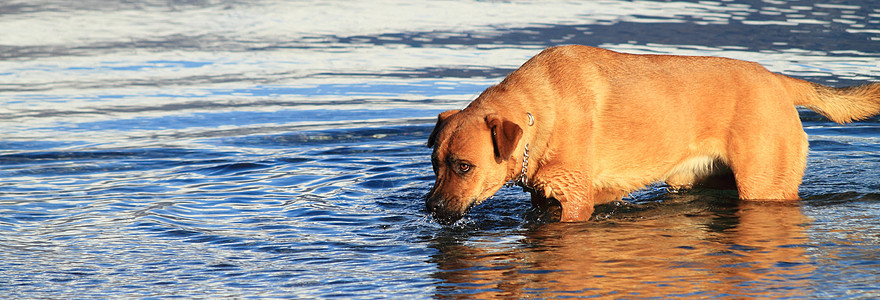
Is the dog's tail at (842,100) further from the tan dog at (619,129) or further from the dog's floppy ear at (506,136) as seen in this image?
the dog's floppy ear at (506,136)

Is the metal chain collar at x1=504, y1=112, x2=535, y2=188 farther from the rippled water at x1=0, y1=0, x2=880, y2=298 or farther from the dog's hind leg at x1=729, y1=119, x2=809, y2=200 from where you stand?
the dog's hind leg at x1=729, y1=119, x2=809, y2=200

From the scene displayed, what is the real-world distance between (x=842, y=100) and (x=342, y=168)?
5.47m

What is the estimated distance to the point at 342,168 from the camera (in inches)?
440

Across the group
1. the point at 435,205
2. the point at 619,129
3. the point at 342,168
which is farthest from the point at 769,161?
the point at 342,168

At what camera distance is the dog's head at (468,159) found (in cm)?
710

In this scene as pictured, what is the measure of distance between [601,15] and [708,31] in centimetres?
289

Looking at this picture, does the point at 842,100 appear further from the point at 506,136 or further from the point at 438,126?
the point at 438,126

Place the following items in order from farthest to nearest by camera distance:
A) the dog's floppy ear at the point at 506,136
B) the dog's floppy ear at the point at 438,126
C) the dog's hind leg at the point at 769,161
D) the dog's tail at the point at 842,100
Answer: the dog's tail at the point at 842,100 → the dog's hind leg at the point at 769,161 → the dog's floppy ear at the point at 438,126 → the dog's floppy ear at the point at 506,136

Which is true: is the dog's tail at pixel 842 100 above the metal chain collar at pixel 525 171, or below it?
above

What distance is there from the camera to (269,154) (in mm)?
A: 11867

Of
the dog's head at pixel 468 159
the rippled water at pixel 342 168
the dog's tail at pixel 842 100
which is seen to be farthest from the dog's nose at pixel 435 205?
the dog's tail at pixel 842 100

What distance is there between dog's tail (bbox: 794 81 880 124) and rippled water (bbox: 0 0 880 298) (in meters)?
0.88

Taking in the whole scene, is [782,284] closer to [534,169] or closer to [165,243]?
[534,169]

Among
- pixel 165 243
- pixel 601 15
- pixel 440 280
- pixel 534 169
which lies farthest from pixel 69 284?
pixel 601 15
